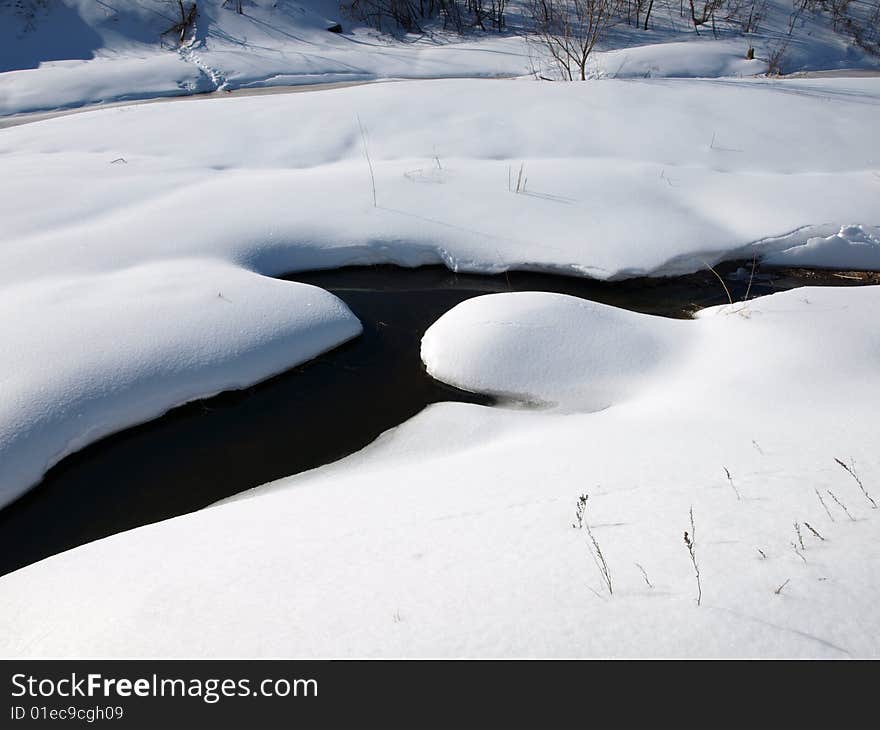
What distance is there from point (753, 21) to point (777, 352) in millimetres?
12097

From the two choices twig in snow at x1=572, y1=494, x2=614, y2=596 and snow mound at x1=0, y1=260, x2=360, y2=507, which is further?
snow mound at x1=0, y1=260, x2=360, y2=507

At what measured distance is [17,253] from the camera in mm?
4023

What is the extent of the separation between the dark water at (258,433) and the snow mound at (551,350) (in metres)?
0.14

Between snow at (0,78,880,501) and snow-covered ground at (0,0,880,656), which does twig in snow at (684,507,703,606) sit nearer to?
snow-covered ground at (0,0,880,656)

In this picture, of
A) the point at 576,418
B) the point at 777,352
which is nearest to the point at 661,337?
the point at 777,352

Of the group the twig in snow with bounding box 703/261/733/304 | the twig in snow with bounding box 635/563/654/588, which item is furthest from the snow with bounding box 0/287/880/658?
the twig in snow with bounding box 703/261/733/304

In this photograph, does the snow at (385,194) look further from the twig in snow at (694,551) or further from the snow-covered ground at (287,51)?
the snow-covered ground at (287,51)

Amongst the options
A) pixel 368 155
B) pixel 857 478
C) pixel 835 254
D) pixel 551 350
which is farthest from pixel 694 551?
pixel 368 155

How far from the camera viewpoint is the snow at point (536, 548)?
1.43 meters

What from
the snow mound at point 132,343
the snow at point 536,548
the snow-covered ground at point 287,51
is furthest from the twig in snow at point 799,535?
the snow-covered ground at point 287,51

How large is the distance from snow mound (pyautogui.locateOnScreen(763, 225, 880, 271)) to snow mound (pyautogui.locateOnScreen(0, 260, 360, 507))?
2.78 m

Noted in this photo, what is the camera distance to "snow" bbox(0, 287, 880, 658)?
143 centimetres

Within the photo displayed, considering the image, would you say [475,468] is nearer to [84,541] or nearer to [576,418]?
[576,418]

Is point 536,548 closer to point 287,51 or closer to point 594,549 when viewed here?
point 594,549
